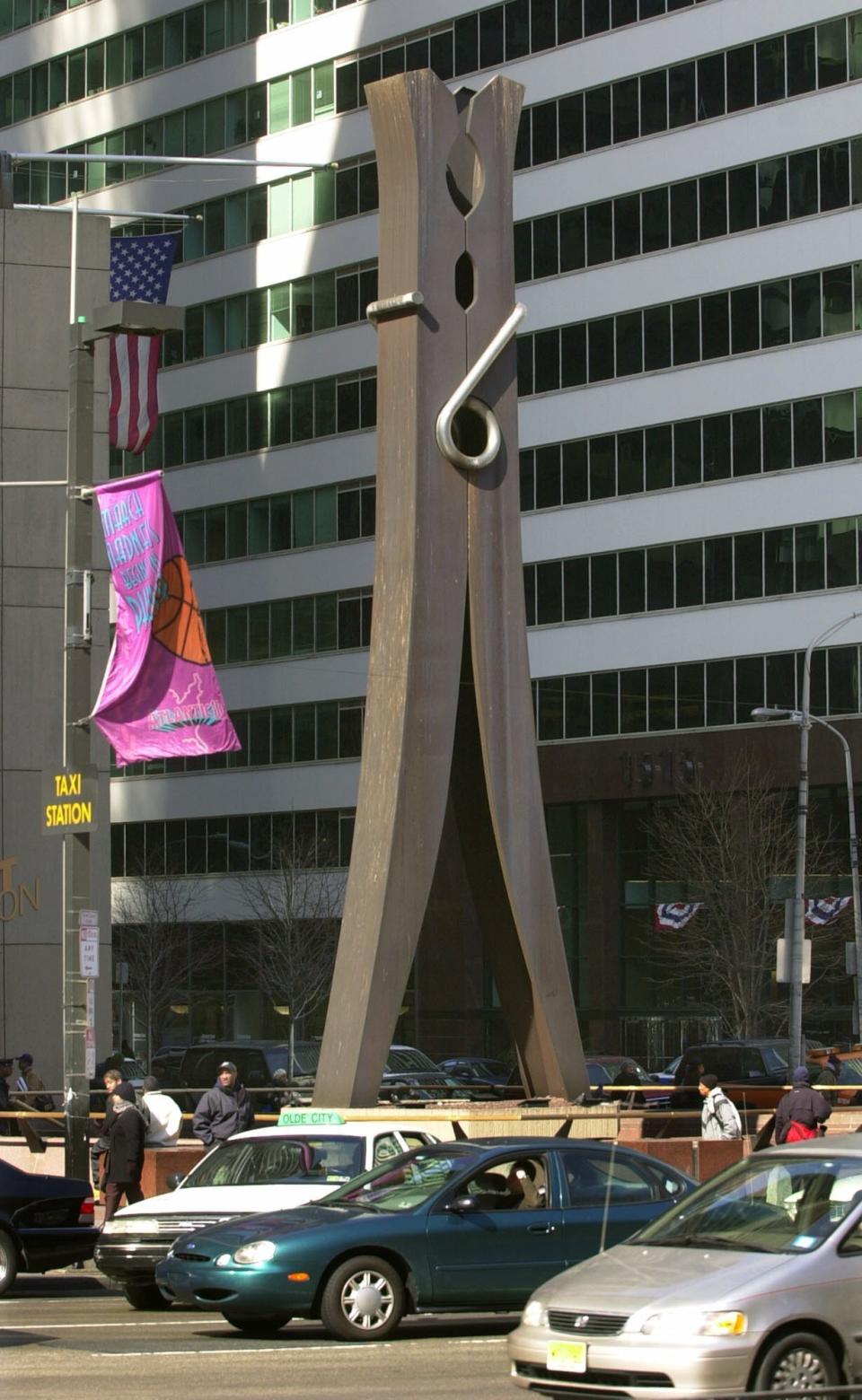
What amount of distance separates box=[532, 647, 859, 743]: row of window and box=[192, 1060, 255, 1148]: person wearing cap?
34446 mm

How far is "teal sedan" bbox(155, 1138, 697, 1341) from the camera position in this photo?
591 inches

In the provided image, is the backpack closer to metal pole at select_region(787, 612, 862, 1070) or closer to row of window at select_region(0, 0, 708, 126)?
metal pole at select_region(787, 612, 862, 1070)

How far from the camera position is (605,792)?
62.3 metres

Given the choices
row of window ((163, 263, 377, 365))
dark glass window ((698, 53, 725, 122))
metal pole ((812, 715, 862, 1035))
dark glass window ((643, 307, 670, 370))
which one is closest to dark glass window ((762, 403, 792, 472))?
dark glass window ((643, 307, 670, 370))

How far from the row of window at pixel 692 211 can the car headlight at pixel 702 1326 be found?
5031 cm

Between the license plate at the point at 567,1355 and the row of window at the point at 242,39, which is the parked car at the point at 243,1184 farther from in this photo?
the row of window at the point at 242,39

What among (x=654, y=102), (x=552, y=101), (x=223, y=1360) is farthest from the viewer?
(x=552, y=101)

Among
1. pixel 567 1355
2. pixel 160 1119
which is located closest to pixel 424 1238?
pixel 567 1355

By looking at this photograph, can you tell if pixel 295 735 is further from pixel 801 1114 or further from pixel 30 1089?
pixel 801 1114

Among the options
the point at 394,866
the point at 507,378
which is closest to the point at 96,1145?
the point at 394,866

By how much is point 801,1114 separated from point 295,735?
50712 mm

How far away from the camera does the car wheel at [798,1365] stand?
428 inches

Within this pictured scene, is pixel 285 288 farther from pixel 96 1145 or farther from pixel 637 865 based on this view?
pixel 96 1145

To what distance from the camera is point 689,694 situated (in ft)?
199
